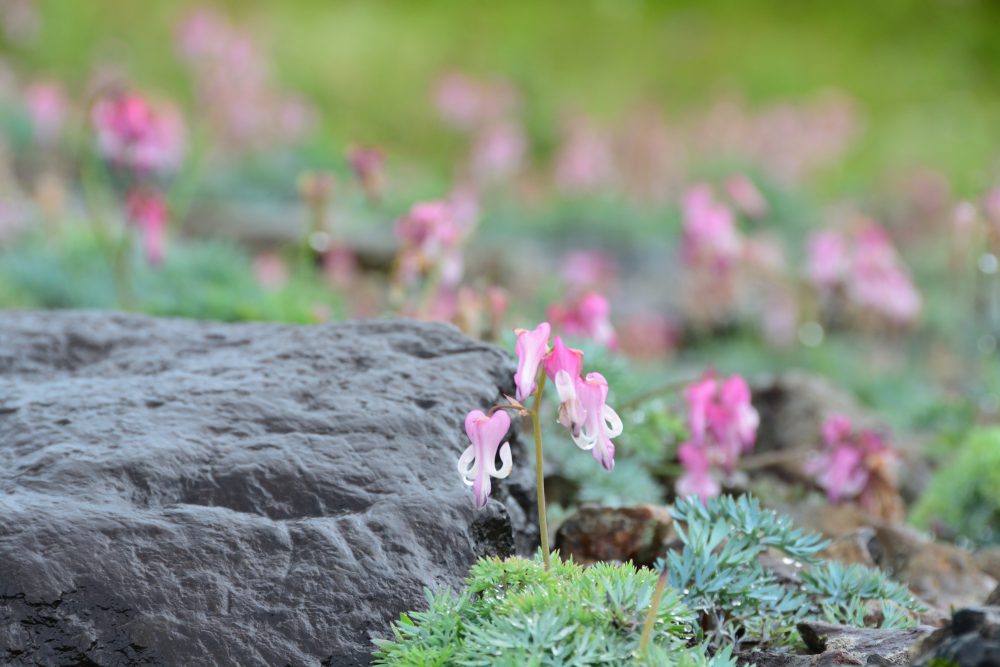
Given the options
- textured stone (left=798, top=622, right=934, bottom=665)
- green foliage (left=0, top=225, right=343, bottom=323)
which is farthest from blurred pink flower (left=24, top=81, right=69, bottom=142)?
textured stone (left=798, top=622, right=934, bottom=665)

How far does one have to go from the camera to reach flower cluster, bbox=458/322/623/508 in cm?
173

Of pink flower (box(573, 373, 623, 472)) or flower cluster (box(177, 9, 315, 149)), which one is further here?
flower cluster (box(177, 9, 315, 149))

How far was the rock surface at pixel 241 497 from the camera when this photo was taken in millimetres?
1759

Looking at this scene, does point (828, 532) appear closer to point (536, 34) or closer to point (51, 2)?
point (51, 2)

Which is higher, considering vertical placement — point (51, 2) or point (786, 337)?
point (51, 2)

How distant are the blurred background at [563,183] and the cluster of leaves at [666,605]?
2.85 ft

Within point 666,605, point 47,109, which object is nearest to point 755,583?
point 666,605

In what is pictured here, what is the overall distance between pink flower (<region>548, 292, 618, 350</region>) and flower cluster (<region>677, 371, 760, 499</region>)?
487mm

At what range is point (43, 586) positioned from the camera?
1.74 m

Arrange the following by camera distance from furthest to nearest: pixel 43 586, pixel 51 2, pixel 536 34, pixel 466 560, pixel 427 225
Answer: pixel 536 34 < pixel 51 2 < pixel 427 225 < pixel 466 560 < pixel 43 586

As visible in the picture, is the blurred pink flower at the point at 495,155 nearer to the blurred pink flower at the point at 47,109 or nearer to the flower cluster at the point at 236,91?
the flower cluster at the point at 236,91

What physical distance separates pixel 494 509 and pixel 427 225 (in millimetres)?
1505

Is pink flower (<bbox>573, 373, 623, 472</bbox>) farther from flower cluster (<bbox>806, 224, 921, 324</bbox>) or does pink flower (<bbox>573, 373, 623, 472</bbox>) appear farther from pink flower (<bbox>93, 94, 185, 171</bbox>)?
flower cluster (<bbox>806, 224, 921, 324</bbox>)

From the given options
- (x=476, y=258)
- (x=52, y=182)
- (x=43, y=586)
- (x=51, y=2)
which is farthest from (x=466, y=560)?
(x=51, y=2)
